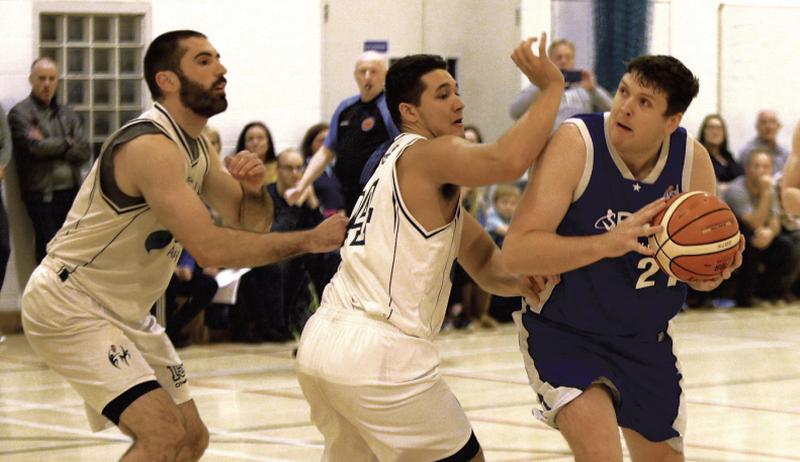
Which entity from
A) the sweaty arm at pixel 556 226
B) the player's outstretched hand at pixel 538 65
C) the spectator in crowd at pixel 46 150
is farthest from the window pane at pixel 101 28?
the player's outstretched hand at pixel 538 65

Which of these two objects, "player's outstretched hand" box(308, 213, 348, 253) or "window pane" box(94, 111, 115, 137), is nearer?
"player's outstretched hand" box(308, 213, 348, 253)

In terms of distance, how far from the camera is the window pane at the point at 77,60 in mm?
11062

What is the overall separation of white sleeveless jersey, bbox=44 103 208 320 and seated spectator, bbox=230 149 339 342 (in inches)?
177

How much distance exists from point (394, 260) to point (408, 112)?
495 millimetres

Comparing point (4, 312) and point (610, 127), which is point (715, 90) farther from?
point (610, 127)

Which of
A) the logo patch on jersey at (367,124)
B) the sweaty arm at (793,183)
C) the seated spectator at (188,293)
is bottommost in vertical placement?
the seated spectator at (188,293)

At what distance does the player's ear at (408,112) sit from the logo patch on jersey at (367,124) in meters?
4.19

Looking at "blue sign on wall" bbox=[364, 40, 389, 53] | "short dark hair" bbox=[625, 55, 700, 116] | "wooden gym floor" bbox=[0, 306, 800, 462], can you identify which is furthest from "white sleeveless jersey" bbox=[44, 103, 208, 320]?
"blue sign on wall" bbox=[364, 40, 389, 53]

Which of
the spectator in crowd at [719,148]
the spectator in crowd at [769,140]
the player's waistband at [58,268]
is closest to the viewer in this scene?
the player's waistband at [58,268]

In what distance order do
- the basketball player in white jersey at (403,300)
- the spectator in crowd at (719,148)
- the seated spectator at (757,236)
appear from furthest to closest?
the spectator in crowd at (719,148) → the seated spectator at (757,236) → the basketball player in white jersey at (403,300)

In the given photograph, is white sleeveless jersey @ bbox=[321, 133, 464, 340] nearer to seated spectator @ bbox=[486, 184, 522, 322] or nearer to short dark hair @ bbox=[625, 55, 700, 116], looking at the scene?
short dark hair @ bbox=[625, 55, 700, 116]

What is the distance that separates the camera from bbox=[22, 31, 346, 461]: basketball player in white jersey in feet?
14.3

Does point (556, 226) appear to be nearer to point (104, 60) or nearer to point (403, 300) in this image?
point (403, 300)

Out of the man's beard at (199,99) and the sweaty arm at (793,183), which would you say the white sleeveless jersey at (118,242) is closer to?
the man's beard at (199,99)
